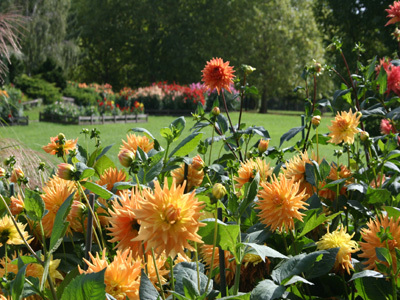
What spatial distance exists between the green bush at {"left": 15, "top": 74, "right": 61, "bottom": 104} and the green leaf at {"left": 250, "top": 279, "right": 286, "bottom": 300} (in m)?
15.0

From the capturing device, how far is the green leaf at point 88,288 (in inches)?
19.5

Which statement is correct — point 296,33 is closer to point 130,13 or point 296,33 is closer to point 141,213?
point 130,13

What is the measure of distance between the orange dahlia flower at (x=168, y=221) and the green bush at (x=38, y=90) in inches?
591

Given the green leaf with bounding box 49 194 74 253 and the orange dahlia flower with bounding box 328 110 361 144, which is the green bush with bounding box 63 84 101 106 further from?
the green leaf with bounding box 49 194 74 253

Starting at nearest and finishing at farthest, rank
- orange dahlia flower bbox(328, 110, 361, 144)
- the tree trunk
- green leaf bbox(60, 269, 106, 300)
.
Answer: green leaf bbox(60, 269, 106, 300) < orange dahlia flower bbox(328, 110, 361, 144) < the tree trunk

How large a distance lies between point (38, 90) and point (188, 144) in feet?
52.0

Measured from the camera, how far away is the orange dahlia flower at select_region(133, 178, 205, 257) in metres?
0.52

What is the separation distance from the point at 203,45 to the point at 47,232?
23993 millimetres

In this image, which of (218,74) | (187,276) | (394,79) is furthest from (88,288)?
(394,79)

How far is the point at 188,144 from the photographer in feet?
3.37

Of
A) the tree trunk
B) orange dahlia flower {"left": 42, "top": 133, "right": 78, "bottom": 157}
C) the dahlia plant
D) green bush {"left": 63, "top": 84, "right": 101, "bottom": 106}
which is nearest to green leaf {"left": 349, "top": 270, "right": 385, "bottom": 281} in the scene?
the dahlia plant

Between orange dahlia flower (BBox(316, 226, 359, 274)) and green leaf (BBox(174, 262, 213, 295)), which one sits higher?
orange dahlia flower (BBox(316, 226, 359, 274))

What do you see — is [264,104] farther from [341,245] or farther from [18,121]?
[341,245]

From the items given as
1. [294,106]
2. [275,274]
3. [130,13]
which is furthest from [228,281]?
[294,106]
